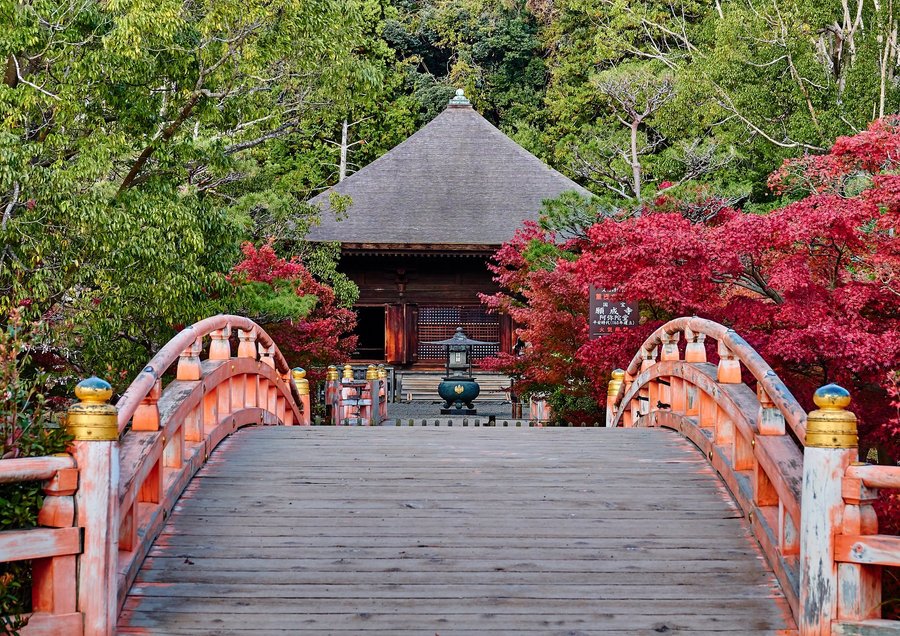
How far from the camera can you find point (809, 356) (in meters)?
9.05

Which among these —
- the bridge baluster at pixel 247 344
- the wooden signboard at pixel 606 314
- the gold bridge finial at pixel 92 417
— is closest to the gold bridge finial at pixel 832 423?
the gold bridge finial at pixel 92 417

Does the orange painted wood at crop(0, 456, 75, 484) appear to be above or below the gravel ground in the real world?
above

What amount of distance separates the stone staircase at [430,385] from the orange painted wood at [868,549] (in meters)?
19.6

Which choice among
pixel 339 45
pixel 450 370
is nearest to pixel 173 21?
pixel 339 45

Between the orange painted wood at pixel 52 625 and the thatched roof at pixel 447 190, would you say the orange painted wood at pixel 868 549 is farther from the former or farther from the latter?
the thatched roof at pixel 447 190

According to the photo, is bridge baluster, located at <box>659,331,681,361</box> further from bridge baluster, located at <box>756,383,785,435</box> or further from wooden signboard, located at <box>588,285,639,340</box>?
wooden signboard, located at <box>588,285,639,340</box>

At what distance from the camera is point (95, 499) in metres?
4.74

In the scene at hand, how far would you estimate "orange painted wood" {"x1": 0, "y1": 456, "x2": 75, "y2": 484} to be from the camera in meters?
4.45

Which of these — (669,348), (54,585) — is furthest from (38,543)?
→ (669,348)

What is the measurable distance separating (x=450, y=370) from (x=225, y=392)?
13.5 meters

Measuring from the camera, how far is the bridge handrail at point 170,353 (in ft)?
17.5

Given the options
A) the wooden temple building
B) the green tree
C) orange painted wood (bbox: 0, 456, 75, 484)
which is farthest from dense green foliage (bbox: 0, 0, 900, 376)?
orange painted wood (bbox: 0, 456, 75, 484)

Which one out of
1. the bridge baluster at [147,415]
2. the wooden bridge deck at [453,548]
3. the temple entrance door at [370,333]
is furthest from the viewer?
the temple entrance door at [370,333]

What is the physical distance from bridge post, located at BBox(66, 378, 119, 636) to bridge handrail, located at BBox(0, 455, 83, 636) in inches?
1.6
